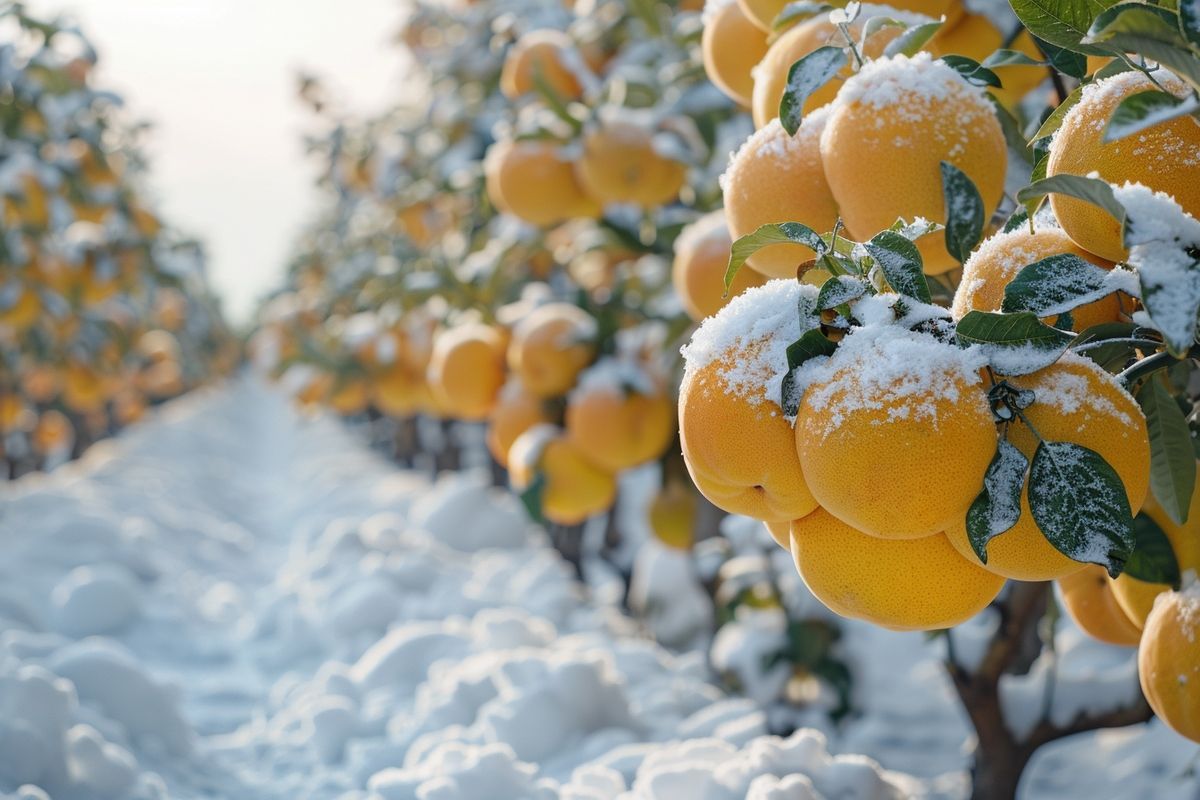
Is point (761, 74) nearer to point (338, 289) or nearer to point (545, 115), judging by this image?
point (545, 115)

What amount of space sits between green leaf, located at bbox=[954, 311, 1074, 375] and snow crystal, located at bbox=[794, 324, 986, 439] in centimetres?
1

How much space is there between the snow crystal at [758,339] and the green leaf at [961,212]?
138 mm

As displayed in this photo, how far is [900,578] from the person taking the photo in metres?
0.65

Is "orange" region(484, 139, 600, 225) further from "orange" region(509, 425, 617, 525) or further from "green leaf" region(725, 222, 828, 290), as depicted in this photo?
"green leaf" region(725, 222, 828, 290)

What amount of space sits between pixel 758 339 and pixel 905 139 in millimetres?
194

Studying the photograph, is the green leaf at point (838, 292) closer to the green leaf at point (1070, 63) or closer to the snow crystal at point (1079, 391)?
the snow crystal at point (1079, 391)

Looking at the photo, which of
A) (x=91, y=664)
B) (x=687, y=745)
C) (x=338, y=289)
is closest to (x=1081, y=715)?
(x=687, y=745)

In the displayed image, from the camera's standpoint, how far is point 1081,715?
134 cm

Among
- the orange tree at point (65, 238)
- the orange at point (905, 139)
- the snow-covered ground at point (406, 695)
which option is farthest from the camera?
the orange tree at point (65, 238)

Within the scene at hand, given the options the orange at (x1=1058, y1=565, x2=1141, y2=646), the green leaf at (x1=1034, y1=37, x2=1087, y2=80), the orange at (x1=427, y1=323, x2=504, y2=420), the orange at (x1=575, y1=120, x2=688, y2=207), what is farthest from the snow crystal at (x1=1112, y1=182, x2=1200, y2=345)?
the orange at (x1=427, y1=323, x2=504, y2=420)

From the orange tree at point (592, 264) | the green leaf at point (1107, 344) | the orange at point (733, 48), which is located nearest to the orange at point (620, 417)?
the orange tree at point (592, 264)

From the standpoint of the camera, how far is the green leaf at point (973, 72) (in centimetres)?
76

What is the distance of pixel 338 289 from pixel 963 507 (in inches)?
222

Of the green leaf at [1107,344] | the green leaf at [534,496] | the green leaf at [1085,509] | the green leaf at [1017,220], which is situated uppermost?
the green leaf at [1017,220]
